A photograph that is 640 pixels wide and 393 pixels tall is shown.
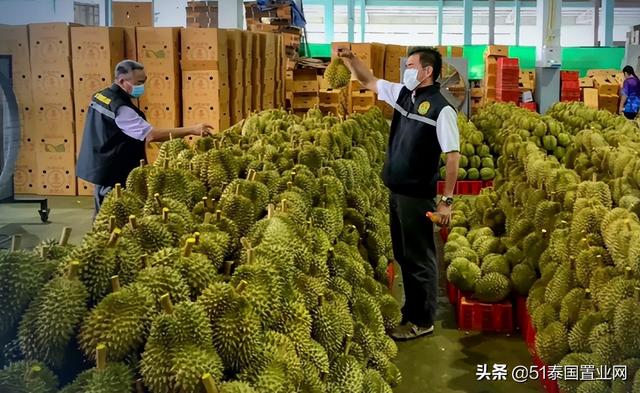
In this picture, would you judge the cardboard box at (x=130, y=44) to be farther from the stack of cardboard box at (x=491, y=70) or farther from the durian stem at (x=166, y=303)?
the stack of cardboard box at (x=491, y=70)

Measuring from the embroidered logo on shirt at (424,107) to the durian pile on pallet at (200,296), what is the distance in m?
1.24

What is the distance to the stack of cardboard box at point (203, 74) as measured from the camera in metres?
8.28

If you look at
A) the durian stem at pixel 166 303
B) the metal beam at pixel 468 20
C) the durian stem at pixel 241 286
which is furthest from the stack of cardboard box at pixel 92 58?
the metal beam at pixel 468 20

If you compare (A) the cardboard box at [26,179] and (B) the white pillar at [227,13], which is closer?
(A) the cardboard box at [26,179]

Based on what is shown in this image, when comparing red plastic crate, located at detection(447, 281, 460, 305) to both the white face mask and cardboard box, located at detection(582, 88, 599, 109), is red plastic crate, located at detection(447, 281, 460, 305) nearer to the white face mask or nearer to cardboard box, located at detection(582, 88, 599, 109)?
the white face mask

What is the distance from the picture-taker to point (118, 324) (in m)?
1.45

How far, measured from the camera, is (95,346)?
144 centimetres

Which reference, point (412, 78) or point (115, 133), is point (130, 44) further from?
point (412, 78)

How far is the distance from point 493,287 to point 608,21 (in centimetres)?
2039

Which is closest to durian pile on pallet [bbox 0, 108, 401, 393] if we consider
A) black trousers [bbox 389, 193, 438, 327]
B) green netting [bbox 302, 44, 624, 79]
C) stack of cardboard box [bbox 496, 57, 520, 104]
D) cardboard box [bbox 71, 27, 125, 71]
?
black trousers [bbox 389, 193, 438, 327]

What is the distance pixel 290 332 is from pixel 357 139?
11.9ft

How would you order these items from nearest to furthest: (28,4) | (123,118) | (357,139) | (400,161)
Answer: (400,161) → (123,118) → (357,139) → (28,4)

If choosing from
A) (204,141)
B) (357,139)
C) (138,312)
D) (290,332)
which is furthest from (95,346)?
(357,139)

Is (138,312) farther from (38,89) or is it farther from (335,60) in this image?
(38,89)
